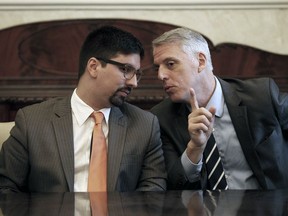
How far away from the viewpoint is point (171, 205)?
1.47 m

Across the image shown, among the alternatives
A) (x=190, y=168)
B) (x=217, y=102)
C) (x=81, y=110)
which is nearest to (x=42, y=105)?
(x=81, y=110)

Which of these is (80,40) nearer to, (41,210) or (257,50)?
(257,50)

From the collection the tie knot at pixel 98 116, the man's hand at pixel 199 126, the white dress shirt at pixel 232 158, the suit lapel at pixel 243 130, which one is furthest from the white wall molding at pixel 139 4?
the man's hand at pixel 199 126

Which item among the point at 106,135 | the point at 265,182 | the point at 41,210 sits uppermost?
the point at 41,210

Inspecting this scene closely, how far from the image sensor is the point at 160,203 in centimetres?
150

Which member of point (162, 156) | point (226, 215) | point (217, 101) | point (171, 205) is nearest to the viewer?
point (226, 215)

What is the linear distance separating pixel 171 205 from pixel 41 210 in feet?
1.08

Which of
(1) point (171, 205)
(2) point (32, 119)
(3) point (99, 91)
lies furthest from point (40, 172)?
(1) point (171, 205)

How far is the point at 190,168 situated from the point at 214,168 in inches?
6.8

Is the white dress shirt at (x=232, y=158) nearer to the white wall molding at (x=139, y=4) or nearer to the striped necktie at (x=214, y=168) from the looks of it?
the striped necktie at (x=214, y=168)

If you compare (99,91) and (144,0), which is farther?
(144,0)

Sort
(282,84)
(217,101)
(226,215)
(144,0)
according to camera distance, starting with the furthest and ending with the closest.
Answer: (144,0), (282,84), (217,101), (226,215)

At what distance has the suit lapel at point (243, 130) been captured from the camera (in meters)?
2.33

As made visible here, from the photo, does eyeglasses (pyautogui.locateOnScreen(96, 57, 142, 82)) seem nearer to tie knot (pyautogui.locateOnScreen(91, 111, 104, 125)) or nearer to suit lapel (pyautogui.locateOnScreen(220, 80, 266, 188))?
tie knot (pyautogui.locateOnScreen(91, 111, 104, 125))
